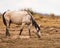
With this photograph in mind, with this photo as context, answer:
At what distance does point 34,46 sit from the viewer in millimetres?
15719

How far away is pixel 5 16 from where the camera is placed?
20.5 metres

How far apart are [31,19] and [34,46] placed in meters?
4.98

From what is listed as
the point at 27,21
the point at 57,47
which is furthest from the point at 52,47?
the point at 27,21

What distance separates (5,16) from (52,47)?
5.91 meters

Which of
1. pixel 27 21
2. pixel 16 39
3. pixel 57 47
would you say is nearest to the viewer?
pixel 57 47

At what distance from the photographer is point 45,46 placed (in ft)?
51.6

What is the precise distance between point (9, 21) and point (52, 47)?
5.85 meters

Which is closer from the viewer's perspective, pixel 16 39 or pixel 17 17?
pixel 16 39

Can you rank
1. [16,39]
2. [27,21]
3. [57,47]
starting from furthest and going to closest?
[27,21] → [16,39] → [57,47]

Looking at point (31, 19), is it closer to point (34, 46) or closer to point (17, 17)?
point (17, 17)

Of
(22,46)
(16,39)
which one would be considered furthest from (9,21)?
(22,46)

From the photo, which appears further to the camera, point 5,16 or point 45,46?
point 5,16

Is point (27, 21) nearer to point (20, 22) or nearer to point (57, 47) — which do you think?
point (20, 22)

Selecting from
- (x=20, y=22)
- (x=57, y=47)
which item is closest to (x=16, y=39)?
(x=20, y=22)
